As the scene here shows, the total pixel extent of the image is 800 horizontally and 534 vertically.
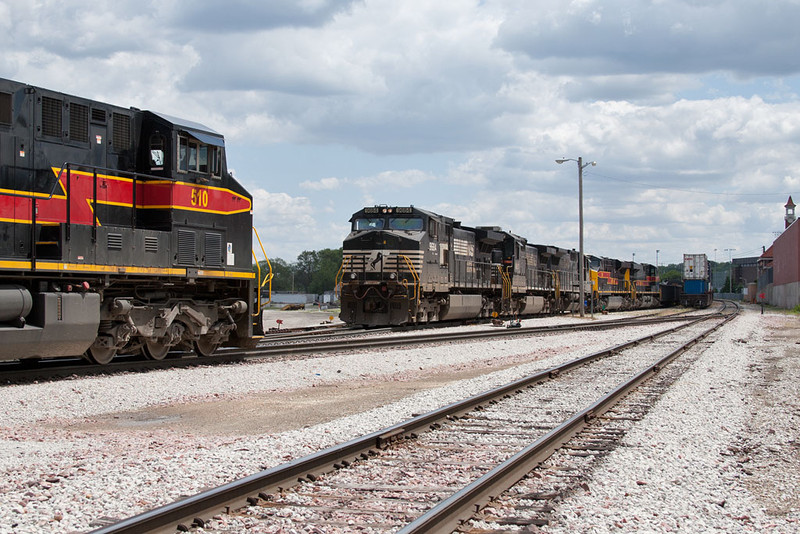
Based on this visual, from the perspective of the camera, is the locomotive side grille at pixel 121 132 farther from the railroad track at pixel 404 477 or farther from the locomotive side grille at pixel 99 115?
the railroad track at pixel 404 477

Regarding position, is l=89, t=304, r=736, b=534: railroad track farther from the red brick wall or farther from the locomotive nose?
the red brick wall

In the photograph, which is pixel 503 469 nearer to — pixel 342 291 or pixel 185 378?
pixel 185 378

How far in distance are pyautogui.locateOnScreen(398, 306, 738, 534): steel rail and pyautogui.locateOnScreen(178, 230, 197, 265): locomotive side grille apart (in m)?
7.16

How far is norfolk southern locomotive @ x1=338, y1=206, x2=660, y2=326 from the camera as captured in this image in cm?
2375

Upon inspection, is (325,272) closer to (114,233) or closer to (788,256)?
(788,256)

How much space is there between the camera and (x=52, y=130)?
11070 millimetres

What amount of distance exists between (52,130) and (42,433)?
5.46 meters

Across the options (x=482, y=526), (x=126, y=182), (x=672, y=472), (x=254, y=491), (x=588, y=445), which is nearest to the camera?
(x=482, y=526)

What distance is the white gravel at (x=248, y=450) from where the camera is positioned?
4754 millimetres

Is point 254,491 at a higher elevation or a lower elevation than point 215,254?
lower

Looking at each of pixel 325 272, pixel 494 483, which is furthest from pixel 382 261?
pixel 325 272

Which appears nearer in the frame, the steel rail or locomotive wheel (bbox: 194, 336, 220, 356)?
the steel rail

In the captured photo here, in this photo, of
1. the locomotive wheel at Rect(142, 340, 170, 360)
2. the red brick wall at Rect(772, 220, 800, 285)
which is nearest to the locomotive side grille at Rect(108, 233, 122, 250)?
the locomotive wheel at Rect(142, 340, 170, 360)

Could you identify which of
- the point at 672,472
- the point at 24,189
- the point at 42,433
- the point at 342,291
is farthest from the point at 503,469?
the point at 342,291
